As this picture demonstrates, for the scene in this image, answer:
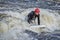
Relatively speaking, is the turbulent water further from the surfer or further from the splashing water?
the surfer

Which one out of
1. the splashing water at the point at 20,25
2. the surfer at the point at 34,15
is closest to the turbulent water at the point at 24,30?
the splashing water at the point at 20,25

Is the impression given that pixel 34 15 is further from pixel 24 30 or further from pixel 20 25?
pixel 24 30

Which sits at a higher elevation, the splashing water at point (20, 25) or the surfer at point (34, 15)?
the surfer at point (34, 15)

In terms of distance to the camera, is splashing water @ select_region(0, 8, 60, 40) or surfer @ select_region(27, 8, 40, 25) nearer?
splashing water @ select_region(0, 8, 60, 40)

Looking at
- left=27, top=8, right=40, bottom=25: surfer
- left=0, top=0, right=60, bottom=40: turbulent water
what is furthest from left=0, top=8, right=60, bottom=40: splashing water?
left=27, top=8, right=40, bottom=25: surfer

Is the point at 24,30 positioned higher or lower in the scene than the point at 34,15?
lower

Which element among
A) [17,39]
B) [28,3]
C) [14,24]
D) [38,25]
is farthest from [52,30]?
[28,3]

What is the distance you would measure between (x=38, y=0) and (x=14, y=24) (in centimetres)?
558

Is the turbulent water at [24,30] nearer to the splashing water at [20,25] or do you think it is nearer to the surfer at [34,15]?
the splashing water at [20,25]

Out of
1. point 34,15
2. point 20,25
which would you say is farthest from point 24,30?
point 34,15

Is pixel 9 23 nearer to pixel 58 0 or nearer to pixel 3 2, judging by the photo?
pixel 3 2

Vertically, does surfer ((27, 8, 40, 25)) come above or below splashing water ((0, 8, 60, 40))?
above

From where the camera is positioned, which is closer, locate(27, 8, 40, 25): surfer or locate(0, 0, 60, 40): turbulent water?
locate(0, 0, 60, 40): turbulent water

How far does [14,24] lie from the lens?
704 cm
